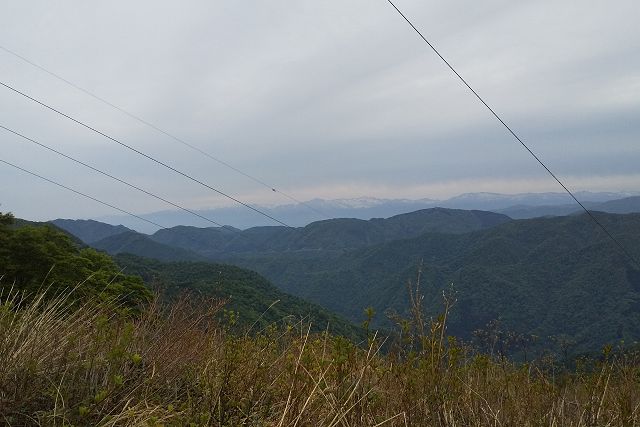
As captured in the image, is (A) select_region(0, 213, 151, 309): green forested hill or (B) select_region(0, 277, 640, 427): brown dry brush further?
(A) select_region(0, 213, 151, 309): green forested hill

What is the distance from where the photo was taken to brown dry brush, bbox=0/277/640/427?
130 inches

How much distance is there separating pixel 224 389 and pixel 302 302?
111527mm

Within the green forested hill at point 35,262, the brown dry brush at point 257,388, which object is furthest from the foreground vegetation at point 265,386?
the green forested hill at point 35,262

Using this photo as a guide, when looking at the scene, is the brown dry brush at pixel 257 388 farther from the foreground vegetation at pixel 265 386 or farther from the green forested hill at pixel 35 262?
the green forested hill at pixel 35 262

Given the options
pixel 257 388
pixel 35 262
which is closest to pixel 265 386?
pixel 257 388

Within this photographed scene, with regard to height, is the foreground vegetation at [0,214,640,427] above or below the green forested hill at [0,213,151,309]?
above

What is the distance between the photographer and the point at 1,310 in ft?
14.3

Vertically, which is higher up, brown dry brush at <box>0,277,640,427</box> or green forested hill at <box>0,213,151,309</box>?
brown dry brush at <box>0,277,640,427</box>

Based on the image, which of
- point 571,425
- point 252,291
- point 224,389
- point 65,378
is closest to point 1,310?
point 65,378

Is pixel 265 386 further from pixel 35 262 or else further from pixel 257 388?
pixel 35 262

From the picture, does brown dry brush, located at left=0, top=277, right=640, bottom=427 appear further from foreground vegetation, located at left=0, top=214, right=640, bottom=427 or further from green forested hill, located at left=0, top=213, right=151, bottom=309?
green forested hill, located at left=0, top=213, right=151, bottom=309

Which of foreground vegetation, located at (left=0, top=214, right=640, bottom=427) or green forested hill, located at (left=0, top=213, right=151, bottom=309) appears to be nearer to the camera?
foreground vegetation, located at (left=0, top=214, right=640, bottom=427)

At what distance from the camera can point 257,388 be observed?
3887 mm

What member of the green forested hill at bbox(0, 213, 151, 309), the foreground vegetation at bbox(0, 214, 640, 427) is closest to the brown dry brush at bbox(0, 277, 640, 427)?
the foreground vegetation at bbox(0, 214, 640, 427)
